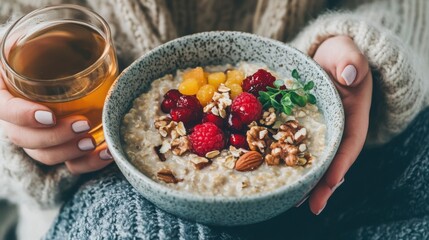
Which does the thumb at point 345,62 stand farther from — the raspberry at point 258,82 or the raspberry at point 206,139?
the raspberry at point 206,139

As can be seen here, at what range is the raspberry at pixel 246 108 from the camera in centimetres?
80

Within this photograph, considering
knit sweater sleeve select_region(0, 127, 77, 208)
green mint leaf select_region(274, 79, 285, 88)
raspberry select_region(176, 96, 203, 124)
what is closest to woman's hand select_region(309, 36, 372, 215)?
green mint leaf select_region(274, 79, 285, 88)

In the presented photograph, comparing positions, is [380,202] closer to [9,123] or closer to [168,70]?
[168,70]

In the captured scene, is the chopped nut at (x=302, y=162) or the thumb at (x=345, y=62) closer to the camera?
the chopped nut at (x=302, y=162)

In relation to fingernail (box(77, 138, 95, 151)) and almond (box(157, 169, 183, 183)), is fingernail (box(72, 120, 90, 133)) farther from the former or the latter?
almond (box(157, 169, 183, 183))

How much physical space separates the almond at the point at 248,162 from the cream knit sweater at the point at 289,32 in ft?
1.03

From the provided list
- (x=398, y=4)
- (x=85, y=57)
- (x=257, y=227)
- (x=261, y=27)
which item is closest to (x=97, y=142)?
(x=85, y=57)

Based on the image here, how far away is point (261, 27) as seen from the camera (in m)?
1.15

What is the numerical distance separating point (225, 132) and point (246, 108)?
0.05 metres

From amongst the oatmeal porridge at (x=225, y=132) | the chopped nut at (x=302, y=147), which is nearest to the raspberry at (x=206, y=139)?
the oatmeal porridge at (x=225, y=132)

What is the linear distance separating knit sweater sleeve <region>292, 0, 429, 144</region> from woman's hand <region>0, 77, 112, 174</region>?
0.42 meters

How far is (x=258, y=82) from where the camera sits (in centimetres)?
84

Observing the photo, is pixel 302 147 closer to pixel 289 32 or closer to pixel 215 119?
pixel 215 119

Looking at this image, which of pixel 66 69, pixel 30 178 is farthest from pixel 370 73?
pixel 30 178
